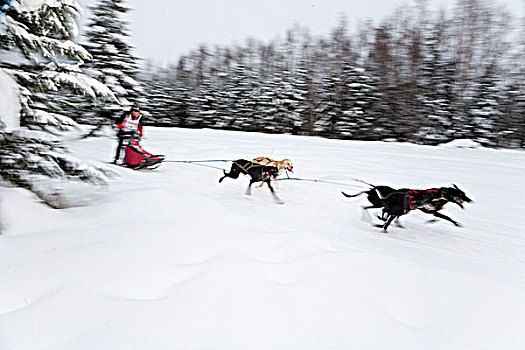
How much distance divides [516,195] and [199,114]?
23.4m

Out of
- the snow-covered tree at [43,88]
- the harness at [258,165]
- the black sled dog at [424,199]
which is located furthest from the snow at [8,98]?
the black sled dog at [424,199]

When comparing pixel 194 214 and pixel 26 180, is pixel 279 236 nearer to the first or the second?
pixel 194 214

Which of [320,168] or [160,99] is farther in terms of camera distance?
[160,99]

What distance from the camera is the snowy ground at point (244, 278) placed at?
1835mm

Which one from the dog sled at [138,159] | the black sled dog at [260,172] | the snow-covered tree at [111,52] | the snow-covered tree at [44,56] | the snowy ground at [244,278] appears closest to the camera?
the snowy ground at [244,278]

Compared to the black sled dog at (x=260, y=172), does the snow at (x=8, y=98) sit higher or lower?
higher

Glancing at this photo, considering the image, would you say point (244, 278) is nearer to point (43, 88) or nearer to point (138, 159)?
point (43, 88)

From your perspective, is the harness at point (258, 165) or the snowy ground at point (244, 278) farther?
the harness at point (258, 165)

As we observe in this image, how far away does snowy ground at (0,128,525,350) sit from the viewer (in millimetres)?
1835

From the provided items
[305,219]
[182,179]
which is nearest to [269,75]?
[182,179]

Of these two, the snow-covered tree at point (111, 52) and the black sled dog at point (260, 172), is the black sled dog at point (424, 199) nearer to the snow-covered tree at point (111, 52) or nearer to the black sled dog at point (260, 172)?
the black sled dog at point (260, 172)

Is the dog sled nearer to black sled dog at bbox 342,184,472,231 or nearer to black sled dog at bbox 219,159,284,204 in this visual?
black sled dog at bbox 219,159,284,204

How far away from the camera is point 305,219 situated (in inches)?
178

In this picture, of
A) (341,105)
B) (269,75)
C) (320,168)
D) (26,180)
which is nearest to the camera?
(26,180)
